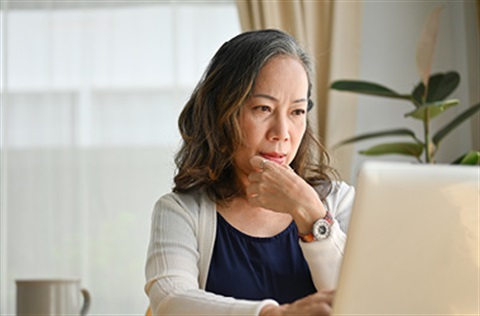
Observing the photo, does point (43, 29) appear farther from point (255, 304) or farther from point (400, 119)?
point (255, 304)

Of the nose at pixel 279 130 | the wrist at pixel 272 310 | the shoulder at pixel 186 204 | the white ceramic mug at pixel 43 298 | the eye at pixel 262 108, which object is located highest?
the eye at pixel 262 108

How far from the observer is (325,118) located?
3.55 metres

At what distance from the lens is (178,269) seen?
1473 mm

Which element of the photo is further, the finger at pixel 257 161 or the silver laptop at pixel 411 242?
the finger at pixel 257 161

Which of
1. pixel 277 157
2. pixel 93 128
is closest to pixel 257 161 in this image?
pixel 277 157

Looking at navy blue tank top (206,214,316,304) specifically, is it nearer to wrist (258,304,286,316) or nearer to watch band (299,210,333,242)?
watch band (299,210,333,242)

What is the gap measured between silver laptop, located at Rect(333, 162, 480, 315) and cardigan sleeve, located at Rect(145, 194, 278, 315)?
0.27m

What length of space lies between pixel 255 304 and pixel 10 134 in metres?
2.71

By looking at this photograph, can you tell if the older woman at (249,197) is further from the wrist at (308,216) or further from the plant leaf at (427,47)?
the plant leaf at (427,47)

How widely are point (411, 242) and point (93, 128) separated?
285cm

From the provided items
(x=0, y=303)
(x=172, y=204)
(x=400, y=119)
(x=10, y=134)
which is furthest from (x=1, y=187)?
(x=172, y=204)

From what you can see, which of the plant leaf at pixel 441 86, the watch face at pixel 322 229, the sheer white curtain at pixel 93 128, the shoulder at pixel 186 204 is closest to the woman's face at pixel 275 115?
the shoulder at pixel 186 204

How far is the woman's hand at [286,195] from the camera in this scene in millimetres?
1396

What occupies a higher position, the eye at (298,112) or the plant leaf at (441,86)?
the plant leaf at (441,86)
